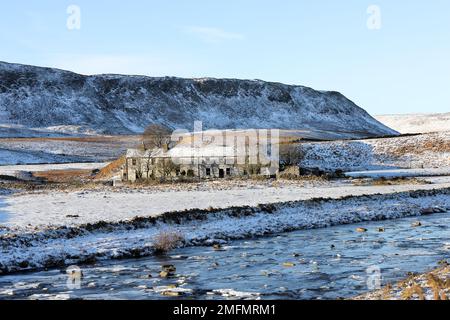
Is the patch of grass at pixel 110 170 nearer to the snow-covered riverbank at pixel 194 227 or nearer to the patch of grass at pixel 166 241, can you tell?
the snow-covered riverbank at pixel 194 227

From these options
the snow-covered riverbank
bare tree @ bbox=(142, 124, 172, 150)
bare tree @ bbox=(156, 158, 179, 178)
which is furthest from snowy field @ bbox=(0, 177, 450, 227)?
bare tree @ bbox=(142, 124, 172, 150)

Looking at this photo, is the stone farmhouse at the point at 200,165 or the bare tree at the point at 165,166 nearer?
the stone farmhouse at the point at 200,165

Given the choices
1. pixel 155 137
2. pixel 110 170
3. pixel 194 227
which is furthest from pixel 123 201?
pixel 155 137

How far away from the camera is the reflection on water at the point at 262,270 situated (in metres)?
16.0

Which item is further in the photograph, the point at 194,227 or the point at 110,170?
the point at 110,170

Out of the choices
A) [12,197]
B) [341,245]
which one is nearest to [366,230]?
[341,245]

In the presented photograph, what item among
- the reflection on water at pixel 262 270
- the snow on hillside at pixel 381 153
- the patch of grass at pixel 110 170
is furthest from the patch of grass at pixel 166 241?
the snow on hillside at pixel 381 153

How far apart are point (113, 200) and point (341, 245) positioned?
19652mm

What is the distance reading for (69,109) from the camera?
Result: 19000cm

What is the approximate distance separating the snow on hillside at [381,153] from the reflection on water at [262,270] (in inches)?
2012

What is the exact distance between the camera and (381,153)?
83.4 meters

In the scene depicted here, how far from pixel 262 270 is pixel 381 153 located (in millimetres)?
67798

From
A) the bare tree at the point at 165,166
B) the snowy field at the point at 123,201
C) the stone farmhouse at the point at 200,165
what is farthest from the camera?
the bare tree at the point at 165,166

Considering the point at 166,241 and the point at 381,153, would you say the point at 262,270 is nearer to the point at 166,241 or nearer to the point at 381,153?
the point at 166,241
